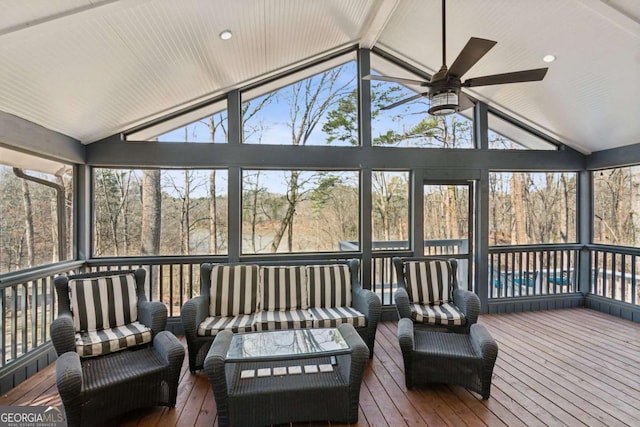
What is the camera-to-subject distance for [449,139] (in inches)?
211

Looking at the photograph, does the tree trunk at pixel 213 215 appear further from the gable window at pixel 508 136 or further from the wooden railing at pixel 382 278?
the gable window at pixel 508 136

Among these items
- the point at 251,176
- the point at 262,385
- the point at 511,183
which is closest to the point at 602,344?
the point at 511,183

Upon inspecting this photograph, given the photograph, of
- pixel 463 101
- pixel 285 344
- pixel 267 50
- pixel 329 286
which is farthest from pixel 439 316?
pixel 267 50

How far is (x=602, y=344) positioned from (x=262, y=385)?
424 centimetres

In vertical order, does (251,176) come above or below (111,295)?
above

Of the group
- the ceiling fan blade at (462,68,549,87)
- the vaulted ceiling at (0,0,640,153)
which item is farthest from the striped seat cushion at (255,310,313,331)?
the vaulted ceiling at (0,0,640,153)

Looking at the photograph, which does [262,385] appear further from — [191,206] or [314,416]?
[191,206]

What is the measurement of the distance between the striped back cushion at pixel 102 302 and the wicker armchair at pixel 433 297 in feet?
9.18

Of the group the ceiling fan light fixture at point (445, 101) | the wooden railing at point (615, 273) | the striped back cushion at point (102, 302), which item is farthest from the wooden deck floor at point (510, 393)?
the ceiling fan light fixture at point (445, 101)

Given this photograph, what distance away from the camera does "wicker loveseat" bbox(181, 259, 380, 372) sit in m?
3.31

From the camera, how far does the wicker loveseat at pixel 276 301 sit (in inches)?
130

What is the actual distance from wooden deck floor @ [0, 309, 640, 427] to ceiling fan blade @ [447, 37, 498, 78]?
276cm

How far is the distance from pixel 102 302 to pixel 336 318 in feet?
Result: 7.59

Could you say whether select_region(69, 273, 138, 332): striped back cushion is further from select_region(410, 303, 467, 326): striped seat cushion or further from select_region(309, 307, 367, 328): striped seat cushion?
select_region(410, 303, 467, 326): striped seat cushion
